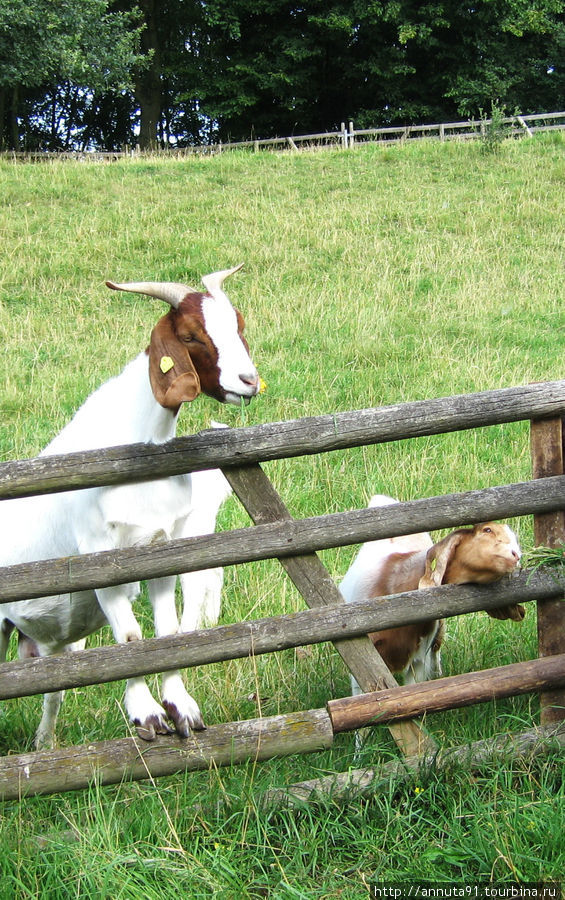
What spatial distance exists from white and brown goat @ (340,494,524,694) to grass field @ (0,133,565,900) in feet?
1.03

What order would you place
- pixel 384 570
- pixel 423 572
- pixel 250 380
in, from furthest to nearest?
pixel 384 570, pixel 423 572, pixel 250 380

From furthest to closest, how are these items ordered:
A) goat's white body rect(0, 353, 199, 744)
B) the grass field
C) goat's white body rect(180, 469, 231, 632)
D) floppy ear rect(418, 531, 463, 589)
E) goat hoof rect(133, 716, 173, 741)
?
1. goat's white body rect(180, 469, 231, 632)
2. floppy ear rect(418, 531, 463, 589)
3. goat's white body rect(0, 353, 199, 744)
4. goat hoof rect(133, 716, 173, 741)
5. the grass field

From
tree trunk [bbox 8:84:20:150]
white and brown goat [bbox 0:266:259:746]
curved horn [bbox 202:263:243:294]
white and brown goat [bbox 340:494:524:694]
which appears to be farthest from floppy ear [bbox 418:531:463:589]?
tree trunk [bbox 8:84:20:150]

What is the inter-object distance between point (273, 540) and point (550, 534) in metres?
1.13

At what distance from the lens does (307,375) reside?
8.09 meters

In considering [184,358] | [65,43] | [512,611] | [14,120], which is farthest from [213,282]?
[14,120]

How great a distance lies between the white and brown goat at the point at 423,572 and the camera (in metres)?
3.14

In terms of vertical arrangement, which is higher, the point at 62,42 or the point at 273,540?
the point at 62,42

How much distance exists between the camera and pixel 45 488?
2824 mm

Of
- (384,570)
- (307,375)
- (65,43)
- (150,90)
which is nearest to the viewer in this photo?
(384,570)

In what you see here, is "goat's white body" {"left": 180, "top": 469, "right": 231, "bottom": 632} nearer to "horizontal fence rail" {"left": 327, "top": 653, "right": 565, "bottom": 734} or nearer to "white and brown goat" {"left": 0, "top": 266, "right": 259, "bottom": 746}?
"white and brown goat" {"left": 0, "top": 266, "right": 259, "bottom": 746}

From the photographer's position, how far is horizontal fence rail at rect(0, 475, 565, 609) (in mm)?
2877

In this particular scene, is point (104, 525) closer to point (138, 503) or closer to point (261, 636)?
point (138, 503)

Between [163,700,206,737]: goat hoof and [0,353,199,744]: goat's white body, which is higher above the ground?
[0,353,199,744]: goat's white body
